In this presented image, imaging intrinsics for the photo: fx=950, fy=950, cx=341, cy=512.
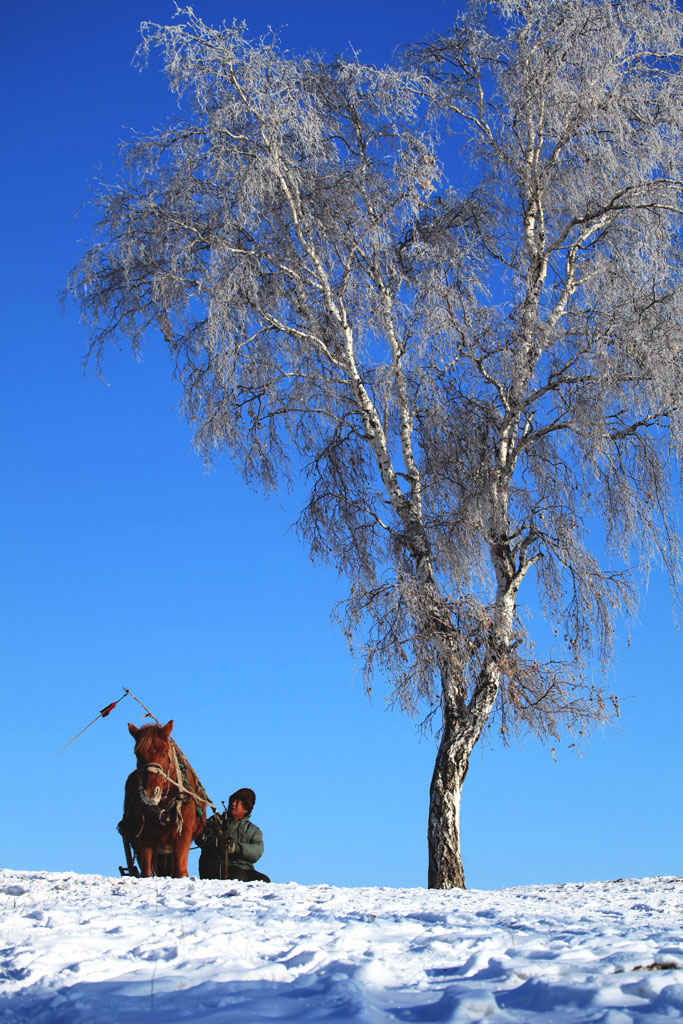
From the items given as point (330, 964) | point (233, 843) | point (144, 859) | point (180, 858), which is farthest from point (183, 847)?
point (330, 964)

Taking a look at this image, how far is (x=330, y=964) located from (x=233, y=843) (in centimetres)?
470

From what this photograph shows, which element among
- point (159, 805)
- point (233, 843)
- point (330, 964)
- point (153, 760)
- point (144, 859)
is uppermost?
point (153, 760)

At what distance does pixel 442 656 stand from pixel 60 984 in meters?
7.12

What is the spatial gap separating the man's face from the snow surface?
2678mm

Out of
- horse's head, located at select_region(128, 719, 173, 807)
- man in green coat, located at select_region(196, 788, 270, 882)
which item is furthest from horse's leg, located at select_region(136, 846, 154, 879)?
man in green coat, located at select_region(196, 788, 270, 882)

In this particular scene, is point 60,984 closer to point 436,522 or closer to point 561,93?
point 436,522

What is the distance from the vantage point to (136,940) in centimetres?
433

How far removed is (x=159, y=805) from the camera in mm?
7746

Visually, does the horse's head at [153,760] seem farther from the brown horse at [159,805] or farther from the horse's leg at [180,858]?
the horse's leg at [180,858]

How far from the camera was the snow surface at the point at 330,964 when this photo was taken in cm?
329

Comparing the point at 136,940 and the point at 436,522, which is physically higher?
the point at 436,522

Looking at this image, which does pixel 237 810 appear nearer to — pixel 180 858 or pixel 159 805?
pixel 180 858

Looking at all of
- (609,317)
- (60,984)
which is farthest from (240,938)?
(609,317)

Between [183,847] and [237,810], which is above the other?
[237,810]
